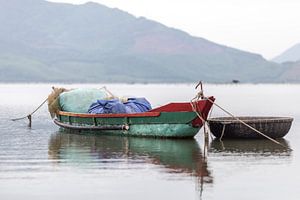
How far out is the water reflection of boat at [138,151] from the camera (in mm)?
19500

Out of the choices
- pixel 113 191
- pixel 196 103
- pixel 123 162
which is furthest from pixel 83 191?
pixel 196 103

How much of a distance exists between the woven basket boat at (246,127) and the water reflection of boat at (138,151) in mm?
1108

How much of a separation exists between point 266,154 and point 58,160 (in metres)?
6.91

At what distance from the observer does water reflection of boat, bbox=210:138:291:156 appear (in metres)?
23.2

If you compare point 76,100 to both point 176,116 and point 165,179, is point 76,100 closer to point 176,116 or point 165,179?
point 176,116

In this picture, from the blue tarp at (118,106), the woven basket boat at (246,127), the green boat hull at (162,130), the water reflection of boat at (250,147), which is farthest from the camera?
the blue tarp at (118,106)

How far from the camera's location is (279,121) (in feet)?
89.1

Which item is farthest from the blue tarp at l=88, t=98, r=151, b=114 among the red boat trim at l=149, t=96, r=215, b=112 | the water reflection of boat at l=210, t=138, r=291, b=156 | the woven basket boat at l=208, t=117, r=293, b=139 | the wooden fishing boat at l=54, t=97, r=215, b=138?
the water reflection of boat at l=210, t=138, r=291, b=156

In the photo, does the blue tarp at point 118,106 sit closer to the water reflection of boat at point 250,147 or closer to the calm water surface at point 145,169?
the calm water surface at point 145,169

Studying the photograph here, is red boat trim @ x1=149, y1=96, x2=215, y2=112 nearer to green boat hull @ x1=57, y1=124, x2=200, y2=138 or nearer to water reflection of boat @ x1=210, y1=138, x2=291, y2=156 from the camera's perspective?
green boat hull @ x1=57, y1=124, x2=200, y2=138

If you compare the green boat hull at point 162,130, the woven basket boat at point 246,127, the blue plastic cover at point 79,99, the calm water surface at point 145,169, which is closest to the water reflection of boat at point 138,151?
the calm water surface at point 145,169

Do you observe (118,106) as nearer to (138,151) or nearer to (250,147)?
(138,151)

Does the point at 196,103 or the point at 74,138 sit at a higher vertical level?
the point at 196,103

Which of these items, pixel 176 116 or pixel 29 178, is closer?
pixel 29 178
